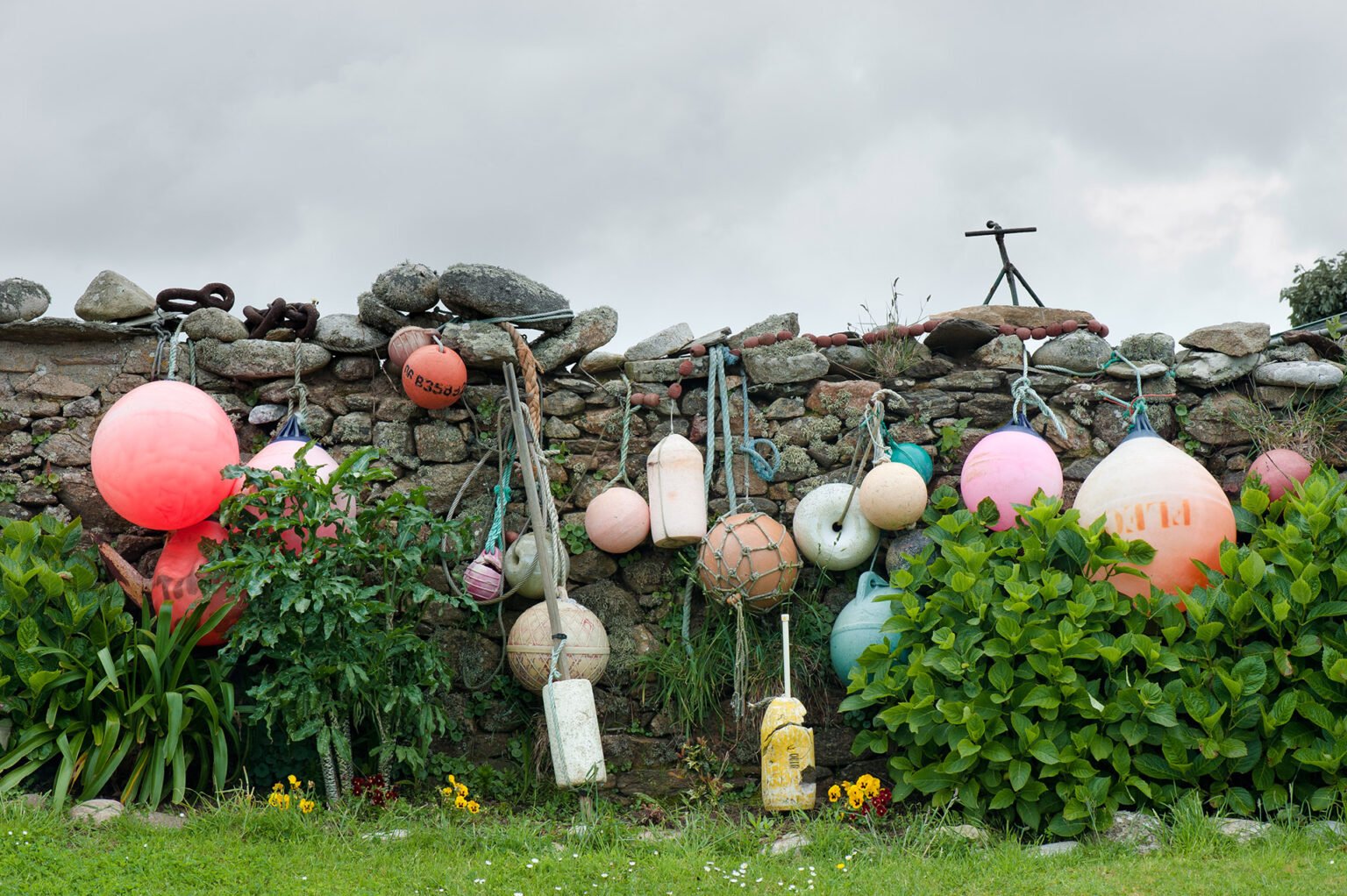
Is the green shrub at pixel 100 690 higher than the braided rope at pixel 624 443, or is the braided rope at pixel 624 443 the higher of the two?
the braided rope at pixel 624 443

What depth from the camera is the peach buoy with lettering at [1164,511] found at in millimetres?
4770

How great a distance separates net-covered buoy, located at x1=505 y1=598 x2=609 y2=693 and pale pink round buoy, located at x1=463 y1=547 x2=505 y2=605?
0.73 feet

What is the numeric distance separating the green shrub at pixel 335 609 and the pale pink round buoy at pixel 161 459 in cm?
17

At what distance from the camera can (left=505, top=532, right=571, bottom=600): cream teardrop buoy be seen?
5.26 metres

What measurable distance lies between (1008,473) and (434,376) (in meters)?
2.59

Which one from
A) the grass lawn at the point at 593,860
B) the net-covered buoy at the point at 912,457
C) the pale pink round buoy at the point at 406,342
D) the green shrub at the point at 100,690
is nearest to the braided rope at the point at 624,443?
the pale pink round buoy at the point at 406,342

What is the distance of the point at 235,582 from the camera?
460cm

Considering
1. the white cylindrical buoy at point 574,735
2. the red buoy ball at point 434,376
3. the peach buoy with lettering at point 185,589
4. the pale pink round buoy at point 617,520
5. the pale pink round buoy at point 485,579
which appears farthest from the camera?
the red buoy ball at point 434,376

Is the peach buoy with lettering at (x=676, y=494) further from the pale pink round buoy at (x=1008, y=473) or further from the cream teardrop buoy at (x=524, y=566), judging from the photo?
the pale pink round buoy at (x=1008, y=473)

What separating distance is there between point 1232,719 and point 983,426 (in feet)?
5.91

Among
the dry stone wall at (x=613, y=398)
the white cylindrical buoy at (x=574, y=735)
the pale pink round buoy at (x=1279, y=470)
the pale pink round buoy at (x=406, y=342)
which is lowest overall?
the white cylindrical buoy at (x=574, y=735)

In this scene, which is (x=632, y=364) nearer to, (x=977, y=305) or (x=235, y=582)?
(x=977, y=305)

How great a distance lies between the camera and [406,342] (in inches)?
219

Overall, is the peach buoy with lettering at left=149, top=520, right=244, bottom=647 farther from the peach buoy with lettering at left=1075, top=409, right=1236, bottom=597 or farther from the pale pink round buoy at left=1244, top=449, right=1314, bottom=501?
the pale pink round buoy at left=1244, top=449, right=1314, bottom=501
